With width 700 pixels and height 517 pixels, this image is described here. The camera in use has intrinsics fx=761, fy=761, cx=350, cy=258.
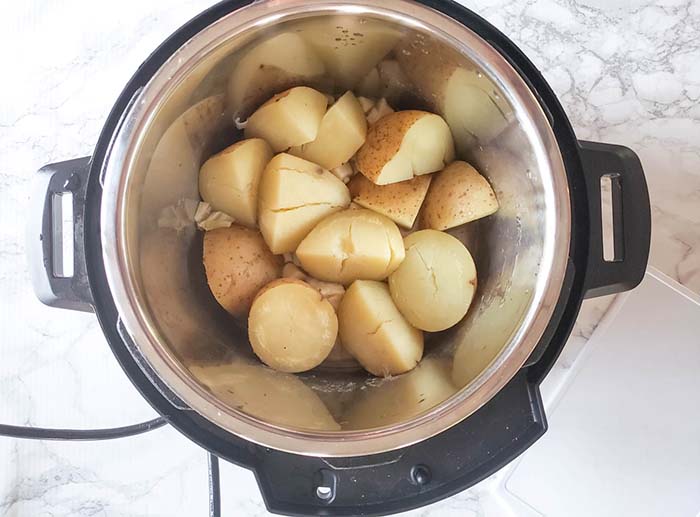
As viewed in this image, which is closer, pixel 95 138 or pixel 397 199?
pixel 397 199

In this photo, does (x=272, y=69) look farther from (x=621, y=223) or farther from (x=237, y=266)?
(x=621, y=223)

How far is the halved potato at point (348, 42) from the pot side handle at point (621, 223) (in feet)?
0.59

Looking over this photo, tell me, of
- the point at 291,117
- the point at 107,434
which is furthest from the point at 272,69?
the point at 107,434

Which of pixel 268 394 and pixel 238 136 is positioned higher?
pixel 238 136

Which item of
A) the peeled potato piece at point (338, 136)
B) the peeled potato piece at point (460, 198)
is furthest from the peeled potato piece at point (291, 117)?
the peeled potato piece at point (460, 198)

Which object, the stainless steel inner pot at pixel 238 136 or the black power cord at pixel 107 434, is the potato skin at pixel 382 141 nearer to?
the stainless steel inner pot at pixel 238 136

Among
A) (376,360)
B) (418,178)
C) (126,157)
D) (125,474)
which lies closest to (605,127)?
(418,178)

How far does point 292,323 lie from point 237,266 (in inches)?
2.7

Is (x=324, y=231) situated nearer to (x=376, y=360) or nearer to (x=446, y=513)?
(x=376, y=360)

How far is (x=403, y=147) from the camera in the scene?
2.02ft

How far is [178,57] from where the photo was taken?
0.53 metres

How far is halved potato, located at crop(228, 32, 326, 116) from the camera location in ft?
1.93

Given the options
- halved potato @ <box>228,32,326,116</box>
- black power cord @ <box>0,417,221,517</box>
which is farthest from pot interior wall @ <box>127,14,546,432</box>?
black power cord @ <box>0,417,221,517</box>

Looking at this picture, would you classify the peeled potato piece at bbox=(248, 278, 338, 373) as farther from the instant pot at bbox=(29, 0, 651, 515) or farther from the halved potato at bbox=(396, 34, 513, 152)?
the halved potato at bbox=(396, 34, 513, 152)
